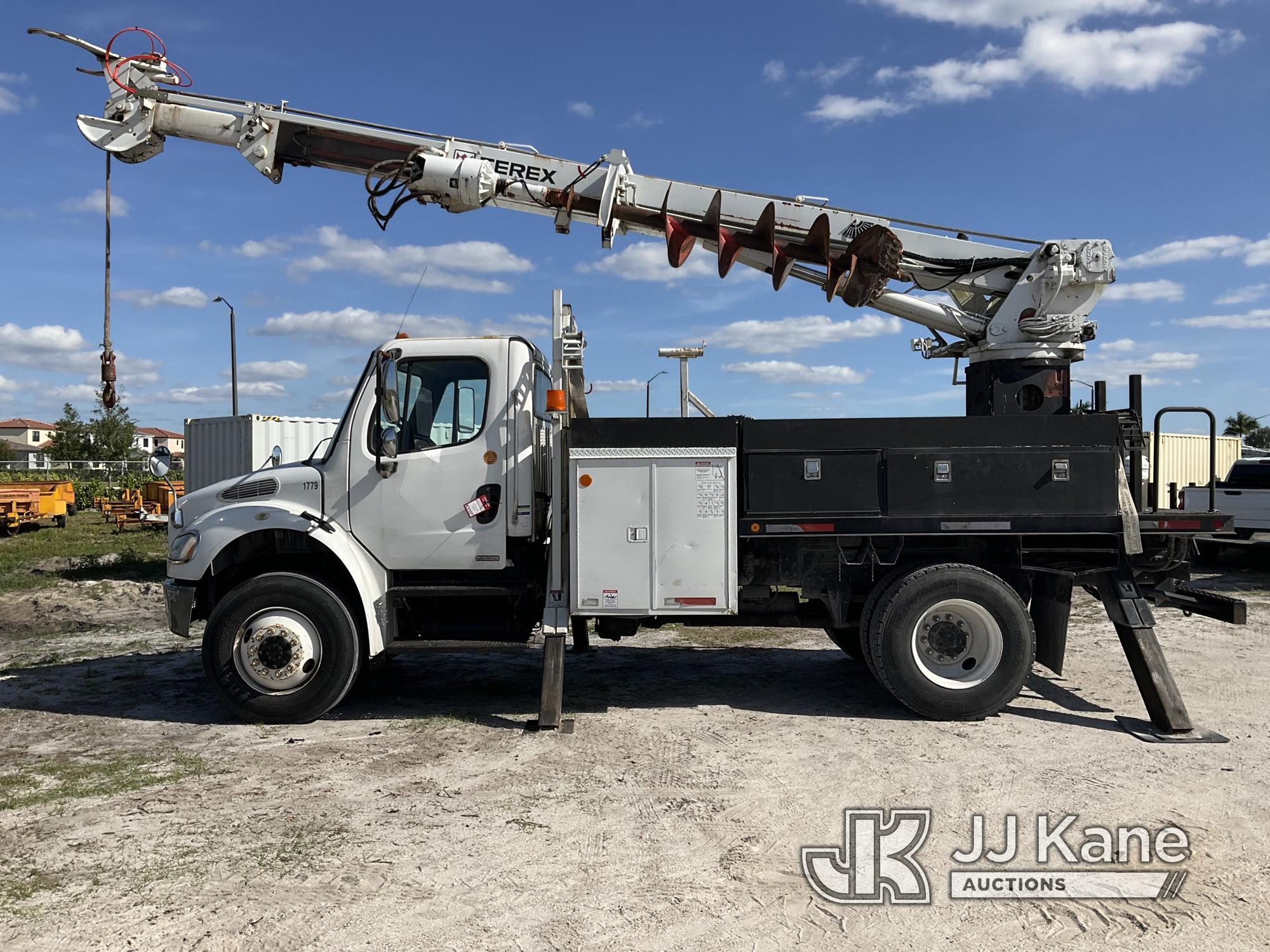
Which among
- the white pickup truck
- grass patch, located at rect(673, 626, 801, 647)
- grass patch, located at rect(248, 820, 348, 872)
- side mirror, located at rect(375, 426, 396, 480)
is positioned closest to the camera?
grass patch, located at rect(248, 820, 348, 872)

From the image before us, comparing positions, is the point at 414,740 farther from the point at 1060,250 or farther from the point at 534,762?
the point at 1060,250

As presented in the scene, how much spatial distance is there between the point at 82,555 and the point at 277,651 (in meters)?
15.4

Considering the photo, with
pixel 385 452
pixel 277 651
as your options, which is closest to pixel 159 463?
pixel 277 651

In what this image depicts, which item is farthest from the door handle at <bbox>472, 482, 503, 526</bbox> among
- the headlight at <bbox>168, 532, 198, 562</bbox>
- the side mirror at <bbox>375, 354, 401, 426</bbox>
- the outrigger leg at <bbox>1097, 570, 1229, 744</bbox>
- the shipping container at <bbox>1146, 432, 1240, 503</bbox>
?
the shipping container at <bbox>1146, 432, 1240, 503</bbox>

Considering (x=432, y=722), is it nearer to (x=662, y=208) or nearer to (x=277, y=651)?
(x=277, y=651)

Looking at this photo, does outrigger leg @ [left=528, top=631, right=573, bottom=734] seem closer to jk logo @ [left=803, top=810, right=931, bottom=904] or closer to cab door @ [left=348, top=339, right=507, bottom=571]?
cab door @ [left=348, top=339, right=507, bottom=571]

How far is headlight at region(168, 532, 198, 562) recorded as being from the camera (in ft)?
22.6

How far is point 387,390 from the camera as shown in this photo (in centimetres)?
660

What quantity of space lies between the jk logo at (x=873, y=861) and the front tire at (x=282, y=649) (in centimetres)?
374

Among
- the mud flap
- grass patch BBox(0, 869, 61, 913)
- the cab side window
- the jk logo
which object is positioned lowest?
grass patch BBox(0, 869, 61, 913)

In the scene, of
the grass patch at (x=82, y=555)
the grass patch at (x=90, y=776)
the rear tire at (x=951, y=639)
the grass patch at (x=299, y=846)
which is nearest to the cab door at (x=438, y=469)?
the grass patch at (x=90, y=776)

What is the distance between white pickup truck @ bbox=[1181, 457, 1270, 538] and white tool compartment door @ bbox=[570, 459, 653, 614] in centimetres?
1139

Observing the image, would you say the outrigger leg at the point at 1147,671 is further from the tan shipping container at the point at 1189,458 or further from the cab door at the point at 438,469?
the tan shipping container at the point at 1189,458

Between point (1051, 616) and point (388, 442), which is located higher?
point (388, 442)
